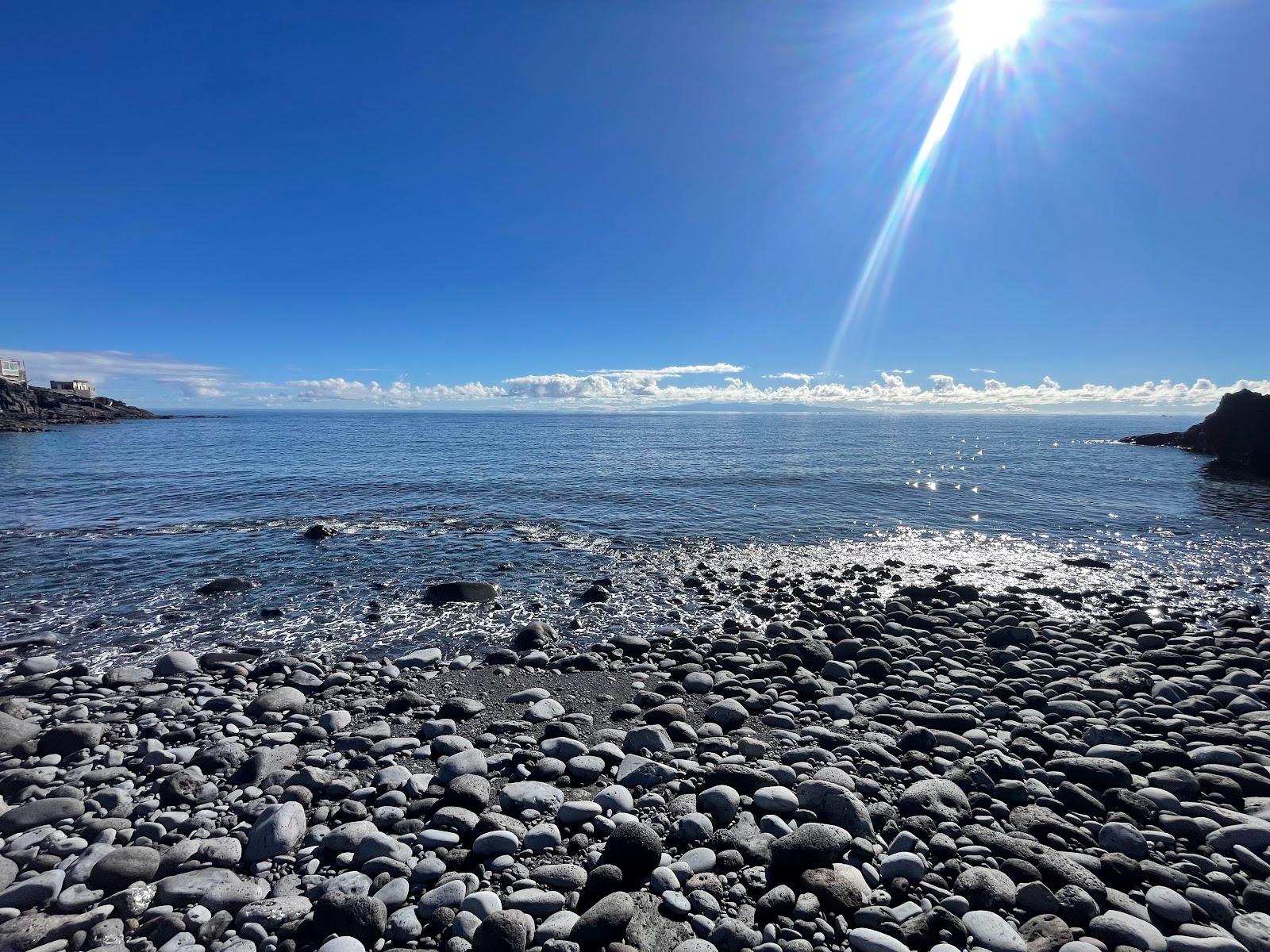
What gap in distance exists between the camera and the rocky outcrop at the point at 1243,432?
151 ft

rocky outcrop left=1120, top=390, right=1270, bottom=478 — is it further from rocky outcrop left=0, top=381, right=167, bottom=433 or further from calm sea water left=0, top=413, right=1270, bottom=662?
rocky outcrop left=0, top=381, right=167, bottom=433

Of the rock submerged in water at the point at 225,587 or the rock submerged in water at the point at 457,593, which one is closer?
the rock submerged in water at the point at 457,593

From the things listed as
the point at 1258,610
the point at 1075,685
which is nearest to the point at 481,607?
the point at 1075,685

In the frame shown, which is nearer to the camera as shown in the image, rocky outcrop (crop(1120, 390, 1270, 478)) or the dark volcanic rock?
the dark volcanic rock

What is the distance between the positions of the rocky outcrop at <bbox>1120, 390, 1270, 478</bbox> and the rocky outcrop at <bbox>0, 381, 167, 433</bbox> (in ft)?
466

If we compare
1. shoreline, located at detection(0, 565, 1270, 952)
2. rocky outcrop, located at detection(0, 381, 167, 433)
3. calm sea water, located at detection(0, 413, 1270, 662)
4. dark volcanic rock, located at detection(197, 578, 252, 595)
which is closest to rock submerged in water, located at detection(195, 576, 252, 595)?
dark volcanic rock, located at detection(197, 578, 252, 595)

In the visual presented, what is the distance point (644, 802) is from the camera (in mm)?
5957

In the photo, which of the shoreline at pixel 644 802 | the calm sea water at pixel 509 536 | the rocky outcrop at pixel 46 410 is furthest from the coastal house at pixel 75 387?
the shoreline at pixel 644 802

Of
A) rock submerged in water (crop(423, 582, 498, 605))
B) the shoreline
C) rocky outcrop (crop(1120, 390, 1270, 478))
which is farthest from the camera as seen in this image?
rocky outcrop (crop(1120, 390, 1270, 478))

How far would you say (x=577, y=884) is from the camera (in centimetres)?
483

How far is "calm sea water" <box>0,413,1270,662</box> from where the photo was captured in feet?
42.1

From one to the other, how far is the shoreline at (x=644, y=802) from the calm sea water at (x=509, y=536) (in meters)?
2.80

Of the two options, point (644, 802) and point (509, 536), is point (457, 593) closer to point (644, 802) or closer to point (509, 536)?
point (509, 536)

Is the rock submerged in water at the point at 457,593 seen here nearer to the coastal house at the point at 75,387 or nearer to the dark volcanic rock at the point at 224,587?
the dark volcanic rock at the point at 224,587
